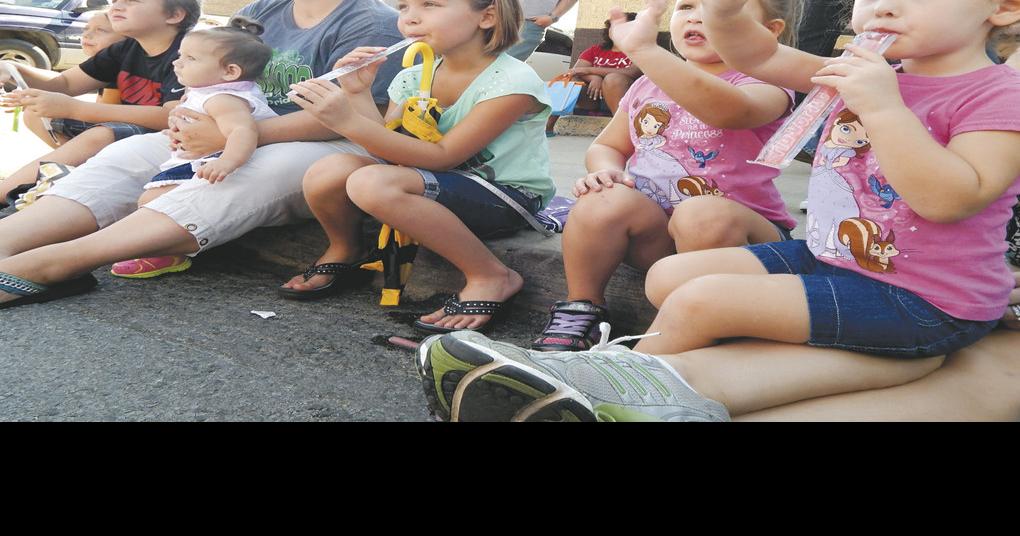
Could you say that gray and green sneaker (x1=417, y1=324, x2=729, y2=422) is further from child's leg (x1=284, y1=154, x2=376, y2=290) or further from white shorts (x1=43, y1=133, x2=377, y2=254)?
white shorts (x1=43, y1=133, x2=377, y2=254)

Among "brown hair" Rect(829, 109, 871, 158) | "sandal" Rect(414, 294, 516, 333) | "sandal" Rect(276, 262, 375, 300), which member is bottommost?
"sandal" Rect(276, 262, 375, 300)

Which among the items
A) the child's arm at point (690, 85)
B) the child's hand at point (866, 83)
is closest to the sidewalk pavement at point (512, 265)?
the child's arm at point (690, 85)

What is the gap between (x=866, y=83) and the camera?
1305 millimetres

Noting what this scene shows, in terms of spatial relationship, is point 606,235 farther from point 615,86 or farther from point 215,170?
point 615,86

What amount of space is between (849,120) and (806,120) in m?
0.16

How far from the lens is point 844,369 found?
1392 mm

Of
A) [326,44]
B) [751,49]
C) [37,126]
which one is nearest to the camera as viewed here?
[751,49]

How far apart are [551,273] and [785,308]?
1013 mm

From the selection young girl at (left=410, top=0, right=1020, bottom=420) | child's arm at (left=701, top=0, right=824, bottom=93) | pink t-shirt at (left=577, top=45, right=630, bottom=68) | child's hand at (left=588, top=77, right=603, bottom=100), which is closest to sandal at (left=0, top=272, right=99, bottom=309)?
young girl at (left=410, top=0, right=1020, bottom=420)

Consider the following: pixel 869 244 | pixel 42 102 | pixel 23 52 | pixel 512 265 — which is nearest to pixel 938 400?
pixel 869 244

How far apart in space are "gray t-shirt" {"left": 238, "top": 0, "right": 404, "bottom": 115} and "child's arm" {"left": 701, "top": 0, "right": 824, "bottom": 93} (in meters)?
1.31

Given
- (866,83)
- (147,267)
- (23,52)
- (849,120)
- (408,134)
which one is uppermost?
(866,83)

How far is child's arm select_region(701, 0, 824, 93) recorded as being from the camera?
1.60 meters
